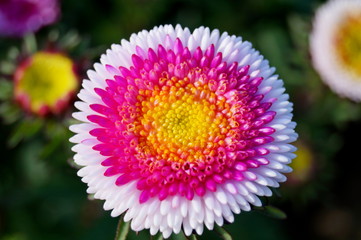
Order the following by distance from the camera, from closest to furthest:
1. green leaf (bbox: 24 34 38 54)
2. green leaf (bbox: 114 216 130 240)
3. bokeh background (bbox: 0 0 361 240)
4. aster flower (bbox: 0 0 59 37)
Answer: green leaf (bbox: 114 216 130 240) → green leaf (bbox: 24 34 38 54) → bokeh background (bbox: 0 0 361 240) → aster flower (bbox: 0 0 59 37)

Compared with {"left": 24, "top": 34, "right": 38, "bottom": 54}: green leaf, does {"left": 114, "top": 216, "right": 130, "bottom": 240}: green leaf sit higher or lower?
lower

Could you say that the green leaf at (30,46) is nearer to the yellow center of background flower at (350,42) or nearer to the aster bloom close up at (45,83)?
the aster bloom close up at (45,83)

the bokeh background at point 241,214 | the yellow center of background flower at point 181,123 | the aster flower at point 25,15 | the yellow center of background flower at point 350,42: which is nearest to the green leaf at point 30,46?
the bokeh background at point 241,214

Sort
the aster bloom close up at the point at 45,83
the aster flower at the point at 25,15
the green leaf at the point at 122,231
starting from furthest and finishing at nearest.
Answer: the aster flower at the point at 25,15 < the aster bloom close up at the point at 45,83 < the green leaf at the point at 122,231

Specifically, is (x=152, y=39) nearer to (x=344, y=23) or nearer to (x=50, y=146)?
(x=50, y=146)

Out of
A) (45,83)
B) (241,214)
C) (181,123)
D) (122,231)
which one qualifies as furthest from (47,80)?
(241,214)

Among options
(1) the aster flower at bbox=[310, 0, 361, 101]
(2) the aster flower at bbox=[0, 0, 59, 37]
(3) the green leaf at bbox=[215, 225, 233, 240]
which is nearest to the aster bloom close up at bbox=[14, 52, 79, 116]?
(2) the aster flower at bbox=[0, 0, 59, 37]

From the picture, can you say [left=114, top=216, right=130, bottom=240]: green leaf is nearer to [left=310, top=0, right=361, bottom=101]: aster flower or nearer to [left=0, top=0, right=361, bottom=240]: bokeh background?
[left=0, top=0, right=361, bottom=240]: bokeh background
